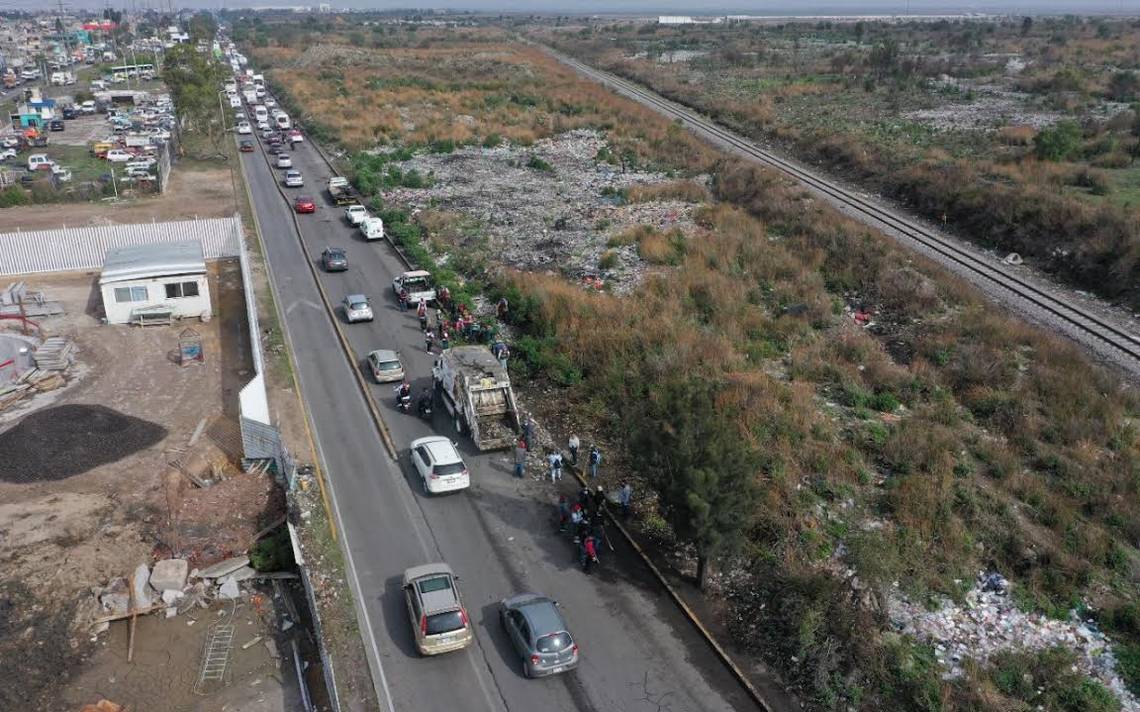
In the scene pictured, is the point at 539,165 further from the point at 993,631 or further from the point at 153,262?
the point at 993,631

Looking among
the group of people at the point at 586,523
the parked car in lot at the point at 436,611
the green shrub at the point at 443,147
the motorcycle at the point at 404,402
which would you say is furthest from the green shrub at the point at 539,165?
the parked car in lot at the point at 436,611

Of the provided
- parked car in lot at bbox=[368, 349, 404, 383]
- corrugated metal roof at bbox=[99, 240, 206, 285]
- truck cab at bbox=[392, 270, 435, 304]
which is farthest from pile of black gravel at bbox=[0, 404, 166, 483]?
truck cab at bbox=[392, 270, 435, 304]

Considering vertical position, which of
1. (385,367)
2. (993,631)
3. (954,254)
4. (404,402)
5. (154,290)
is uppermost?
(154,290)

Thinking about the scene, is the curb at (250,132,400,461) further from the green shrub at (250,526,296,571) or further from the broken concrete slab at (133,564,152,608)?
the broken concrete slab at (133,564,152,608)

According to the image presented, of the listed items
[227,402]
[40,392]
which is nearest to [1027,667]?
[227,402]

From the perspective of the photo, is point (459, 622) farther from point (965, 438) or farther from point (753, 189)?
point (753, 189)

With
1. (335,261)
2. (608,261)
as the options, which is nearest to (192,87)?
(335,261)
